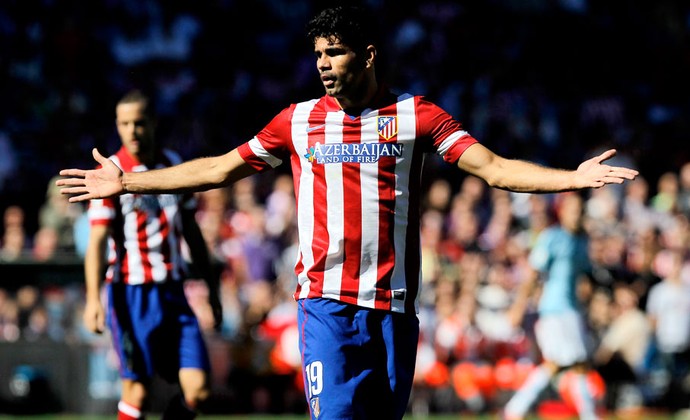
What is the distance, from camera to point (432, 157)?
57.3 feet

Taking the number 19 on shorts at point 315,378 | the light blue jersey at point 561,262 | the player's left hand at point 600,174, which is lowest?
the number 19 on shorts at point 315,378

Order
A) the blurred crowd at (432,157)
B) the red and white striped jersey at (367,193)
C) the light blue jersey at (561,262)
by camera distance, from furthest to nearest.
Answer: the blurred crowd at (432,157) < the light blue jersey at (561,262) < the red and white striped jersey at (367,193)

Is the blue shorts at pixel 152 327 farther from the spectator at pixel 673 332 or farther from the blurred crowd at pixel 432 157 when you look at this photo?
the spectator at pixel 673 332

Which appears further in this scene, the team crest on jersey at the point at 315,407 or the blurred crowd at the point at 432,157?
the blurred crowd at the point at 432,157

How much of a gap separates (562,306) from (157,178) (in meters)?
6.50

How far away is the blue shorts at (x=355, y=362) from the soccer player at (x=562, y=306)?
584cm

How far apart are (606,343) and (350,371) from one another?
869cm

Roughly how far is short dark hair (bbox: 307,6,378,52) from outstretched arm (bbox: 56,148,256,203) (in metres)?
0.71

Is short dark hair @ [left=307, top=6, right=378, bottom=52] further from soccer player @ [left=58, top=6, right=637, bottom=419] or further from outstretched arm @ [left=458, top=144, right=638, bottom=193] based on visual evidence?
outstretched arm @ [left=458, top=144, right=638, bottom=193]

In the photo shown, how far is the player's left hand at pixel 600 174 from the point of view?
5.29 m

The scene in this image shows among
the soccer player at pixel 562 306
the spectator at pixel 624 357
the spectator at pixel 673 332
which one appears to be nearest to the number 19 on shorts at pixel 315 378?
the soccer player at pixel 562 306

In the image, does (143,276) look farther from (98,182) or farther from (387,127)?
(387,127)

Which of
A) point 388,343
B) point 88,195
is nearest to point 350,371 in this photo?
point 388,343

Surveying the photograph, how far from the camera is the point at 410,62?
63.5ft
